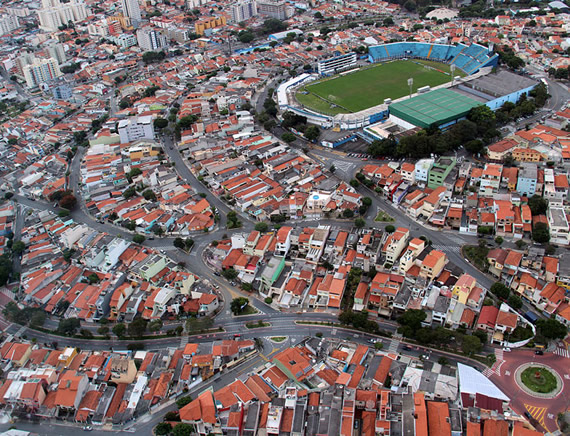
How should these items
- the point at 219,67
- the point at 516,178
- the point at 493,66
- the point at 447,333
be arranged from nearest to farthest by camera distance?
the point at 447,333
the point at 516,178
the point at 493,66
the point at 219,67

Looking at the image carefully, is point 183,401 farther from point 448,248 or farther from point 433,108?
point 433,108

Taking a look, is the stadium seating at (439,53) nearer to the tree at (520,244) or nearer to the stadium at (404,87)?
the stadium at (404,87)

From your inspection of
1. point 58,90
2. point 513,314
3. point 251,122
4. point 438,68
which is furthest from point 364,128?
point 58,90

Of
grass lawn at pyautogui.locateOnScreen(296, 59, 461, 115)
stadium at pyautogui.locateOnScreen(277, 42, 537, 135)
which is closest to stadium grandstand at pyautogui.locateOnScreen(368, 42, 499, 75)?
stadium at pyautogui.locateOnScreen(277, 42, 537, 135)

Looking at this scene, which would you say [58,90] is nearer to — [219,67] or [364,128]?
[219,67]

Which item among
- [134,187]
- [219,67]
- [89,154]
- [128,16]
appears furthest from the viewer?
[128,16]

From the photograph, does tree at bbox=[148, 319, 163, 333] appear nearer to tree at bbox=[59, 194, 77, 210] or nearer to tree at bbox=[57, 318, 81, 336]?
tree at bbox=[57, 318, 81, 336]

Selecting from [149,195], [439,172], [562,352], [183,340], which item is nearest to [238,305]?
[183,340]
